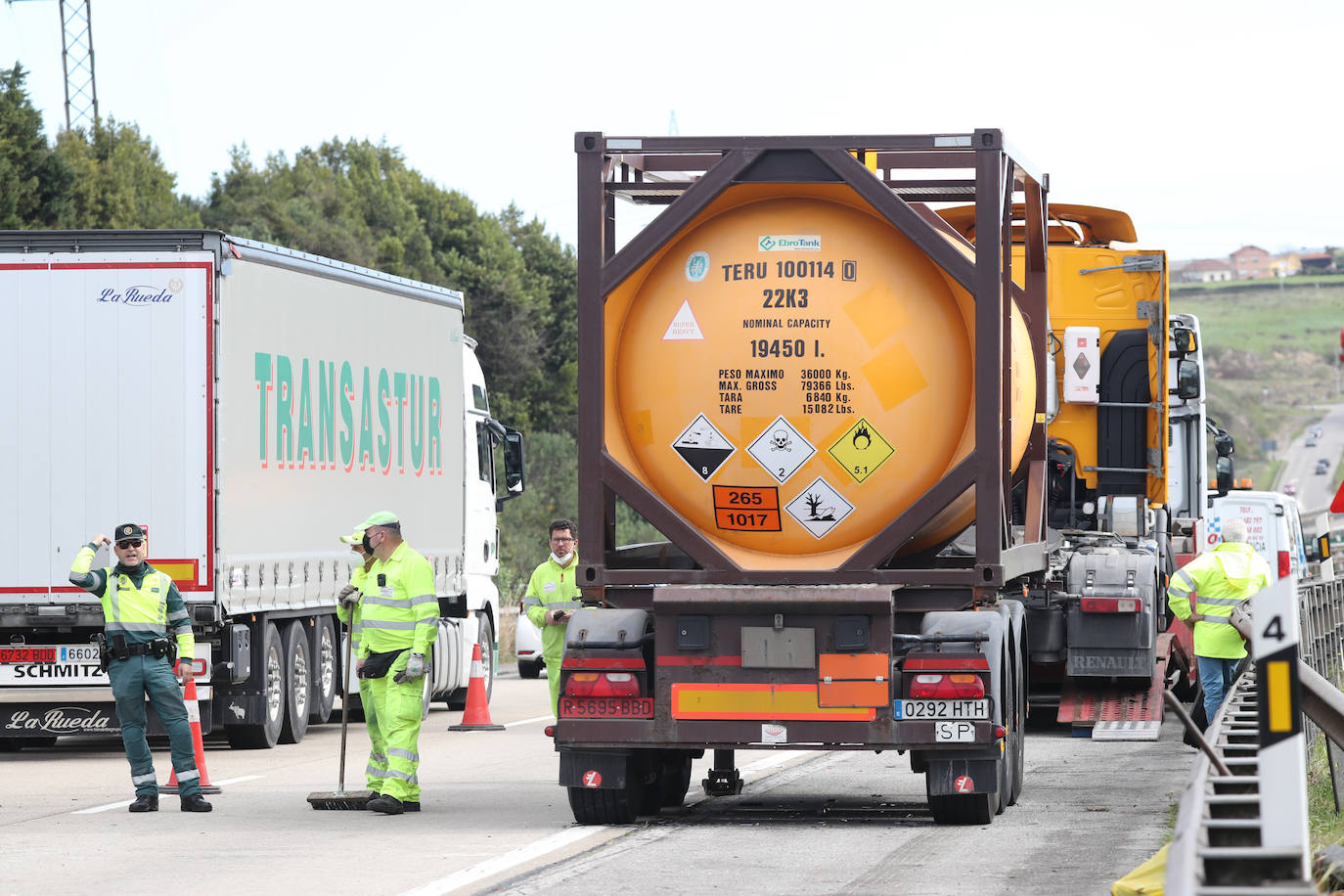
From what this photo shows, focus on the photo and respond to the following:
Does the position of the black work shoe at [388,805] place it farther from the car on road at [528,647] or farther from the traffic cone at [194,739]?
the car on road at [528,647]

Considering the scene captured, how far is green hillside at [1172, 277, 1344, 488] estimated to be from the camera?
154 meters

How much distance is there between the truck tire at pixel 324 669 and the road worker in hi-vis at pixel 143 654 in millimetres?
5037

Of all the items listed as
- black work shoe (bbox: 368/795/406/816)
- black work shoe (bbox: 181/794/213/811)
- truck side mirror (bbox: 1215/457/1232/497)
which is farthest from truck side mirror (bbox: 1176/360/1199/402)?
black work shoe (bbox: 181/794/213/811)

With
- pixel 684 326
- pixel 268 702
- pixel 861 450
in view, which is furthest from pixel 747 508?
pixel 268 702

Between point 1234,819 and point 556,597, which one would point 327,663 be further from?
point 1234,819

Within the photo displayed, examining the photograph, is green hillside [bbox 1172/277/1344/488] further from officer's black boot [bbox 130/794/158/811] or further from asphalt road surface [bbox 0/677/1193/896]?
officer's black boot [bbox 130/794/158/811]

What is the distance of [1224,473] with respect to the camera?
850 inches

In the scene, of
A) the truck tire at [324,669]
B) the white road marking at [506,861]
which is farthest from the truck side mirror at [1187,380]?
the white road marking at [506,861]

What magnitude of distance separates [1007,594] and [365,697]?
388cm

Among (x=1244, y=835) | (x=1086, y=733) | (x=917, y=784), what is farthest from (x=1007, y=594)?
(x=1244, y=835)

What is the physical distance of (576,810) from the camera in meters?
11.3

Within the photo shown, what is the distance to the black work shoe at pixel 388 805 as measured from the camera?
39.5 ft

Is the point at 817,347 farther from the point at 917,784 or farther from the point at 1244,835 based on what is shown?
the point at 1244,835

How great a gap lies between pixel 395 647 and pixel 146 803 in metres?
1.83
